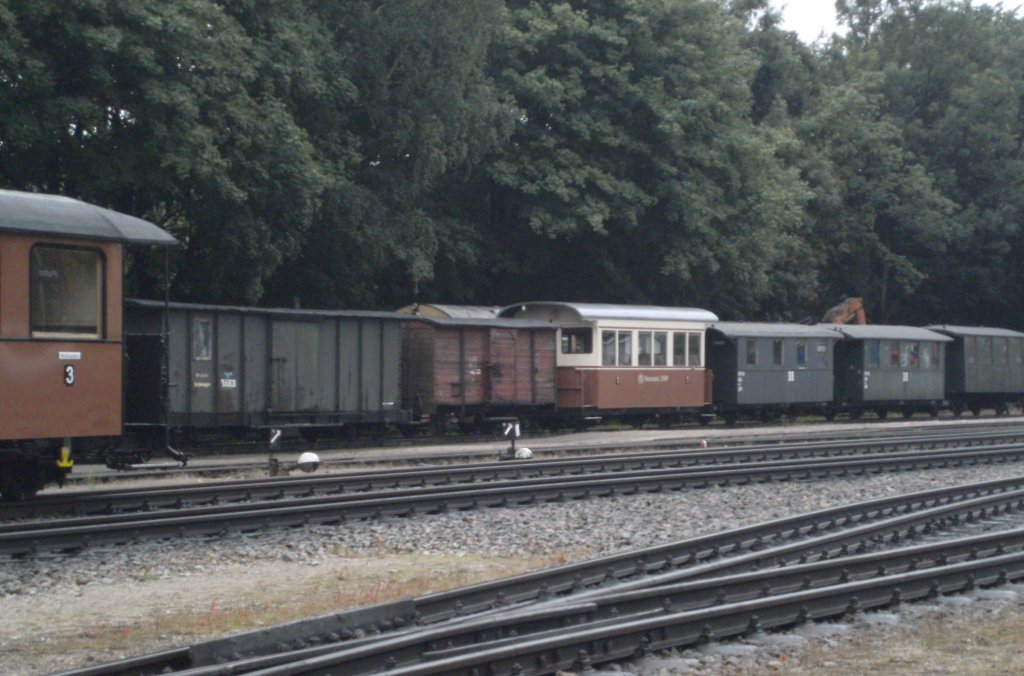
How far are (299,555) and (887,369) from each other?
2953 centimetres

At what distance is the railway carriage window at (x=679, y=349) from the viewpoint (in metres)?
33.3

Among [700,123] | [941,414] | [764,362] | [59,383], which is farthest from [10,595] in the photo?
[941,414]

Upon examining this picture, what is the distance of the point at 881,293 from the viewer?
56.8 m

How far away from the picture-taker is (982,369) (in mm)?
43250

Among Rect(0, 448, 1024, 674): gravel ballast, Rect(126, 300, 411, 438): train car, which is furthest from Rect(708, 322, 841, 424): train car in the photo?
Rect(0, 448, 1024, 674): gravel ballast

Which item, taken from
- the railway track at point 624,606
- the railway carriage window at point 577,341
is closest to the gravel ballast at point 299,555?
the railway track at point 624,606

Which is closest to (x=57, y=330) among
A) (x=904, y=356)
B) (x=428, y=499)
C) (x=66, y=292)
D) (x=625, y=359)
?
(x=66, y=292)

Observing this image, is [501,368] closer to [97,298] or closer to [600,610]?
[97,298]

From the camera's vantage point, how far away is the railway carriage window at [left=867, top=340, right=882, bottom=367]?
38.1 metres

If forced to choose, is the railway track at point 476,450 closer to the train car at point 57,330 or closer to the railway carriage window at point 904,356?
the train car at point 57,330

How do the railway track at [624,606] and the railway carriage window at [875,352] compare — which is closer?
the railway track at [624,606]

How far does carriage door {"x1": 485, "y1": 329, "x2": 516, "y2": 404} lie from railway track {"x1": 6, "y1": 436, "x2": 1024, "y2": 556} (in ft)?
28.0

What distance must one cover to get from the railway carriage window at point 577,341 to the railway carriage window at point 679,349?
290cm

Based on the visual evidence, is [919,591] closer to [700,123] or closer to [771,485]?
[771,485]
